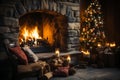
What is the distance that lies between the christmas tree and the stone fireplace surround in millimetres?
910

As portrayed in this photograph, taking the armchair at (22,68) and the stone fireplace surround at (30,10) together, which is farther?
the stone fireplace surround at (30,10)

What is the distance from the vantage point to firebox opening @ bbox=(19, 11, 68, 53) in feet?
22.3

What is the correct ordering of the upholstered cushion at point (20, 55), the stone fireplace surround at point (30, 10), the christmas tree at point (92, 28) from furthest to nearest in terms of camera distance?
the christmas tree at point (92, 28), the stone fireplace surround at point (30, 10), the upholstered cushion at point (20, 55)

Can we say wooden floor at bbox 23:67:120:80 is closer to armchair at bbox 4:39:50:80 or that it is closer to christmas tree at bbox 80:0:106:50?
armchair at bbox 4:39:50:80

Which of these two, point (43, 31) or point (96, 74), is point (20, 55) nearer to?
point (96, 74)

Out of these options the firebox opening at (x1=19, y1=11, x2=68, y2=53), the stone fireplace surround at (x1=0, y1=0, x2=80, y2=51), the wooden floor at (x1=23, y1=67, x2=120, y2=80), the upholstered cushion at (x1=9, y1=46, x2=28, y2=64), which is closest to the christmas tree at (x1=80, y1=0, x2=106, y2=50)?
the stone fireplace surround at (x1=0, y1=0, x2=80, y2=51)

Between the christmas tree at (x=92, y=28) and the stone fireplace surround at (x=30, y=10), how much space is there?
91cm

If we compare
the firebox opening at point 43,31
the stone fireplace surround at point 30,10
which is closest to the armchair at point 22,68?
the stone fireplace surround at point 30,10

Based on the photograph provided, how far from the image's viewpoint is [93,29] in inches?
311

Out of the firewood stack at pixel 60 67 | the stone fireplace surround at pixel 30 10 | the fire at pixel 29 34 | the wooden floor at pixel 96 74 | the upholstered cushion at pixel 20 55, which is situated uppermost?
the stone fireplace surround at pixel 30 10

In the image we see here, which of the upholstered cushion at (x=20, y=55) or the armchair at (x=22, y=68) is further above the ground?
the upholstered cushion at (x=20, y=55)

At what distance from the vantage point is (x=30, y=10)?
18.9 ft

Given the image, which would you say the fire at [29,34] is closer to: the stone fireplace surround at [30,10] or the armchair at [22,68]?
the stone fireplace surround at [30,10]

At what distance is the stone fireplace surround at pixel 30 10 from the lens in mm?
5387
